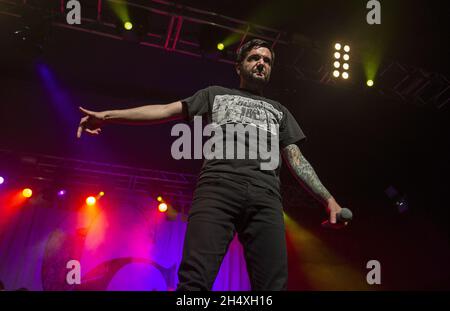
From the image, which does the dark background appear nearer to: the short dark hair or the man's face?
the short dark hair

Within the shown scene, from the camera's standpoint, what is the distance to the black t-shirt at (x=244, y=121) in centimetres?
187

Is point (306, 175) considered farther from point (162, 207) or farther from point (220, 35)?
point (162, 207)

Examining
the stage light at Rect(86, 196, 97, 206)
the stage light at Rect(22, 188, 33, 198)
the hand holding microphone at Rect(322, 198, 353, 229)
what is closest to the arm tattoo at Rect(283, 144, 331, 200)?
the hand holding microphone at Rect(322, 198, 353, 229)

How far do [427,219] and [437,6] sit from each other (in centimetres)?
455

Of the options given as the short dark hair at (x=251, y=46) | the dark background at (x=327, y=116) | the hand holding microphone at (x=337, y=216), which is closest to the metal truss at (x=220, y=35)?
the dark background at (x=327, y=116)

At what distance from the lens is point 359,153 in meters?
8.95

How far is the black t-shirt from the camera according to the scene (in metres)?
1.87

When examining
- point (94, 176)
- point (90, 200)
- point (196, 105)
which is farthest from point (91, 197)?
point (196, 105)

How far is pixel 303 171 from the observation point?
222 cm

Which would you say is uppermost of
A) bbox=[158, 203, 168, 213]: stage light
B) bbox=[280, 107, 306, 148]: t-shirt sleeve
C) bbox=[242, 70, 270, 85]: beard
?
bbox=[158, 203, 168, 213]: stage light

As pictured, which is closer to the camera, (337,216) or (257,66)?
(337,216)

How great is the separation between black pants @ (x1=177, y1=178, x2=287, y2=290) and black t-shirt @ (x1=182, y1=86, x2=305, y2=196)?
2.5 inches

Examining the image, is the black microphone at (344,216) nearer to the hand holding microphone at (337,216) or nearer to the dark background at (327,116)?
the hand holding microphone at (337,216)

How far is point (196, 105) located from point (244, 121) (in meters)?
0.29
